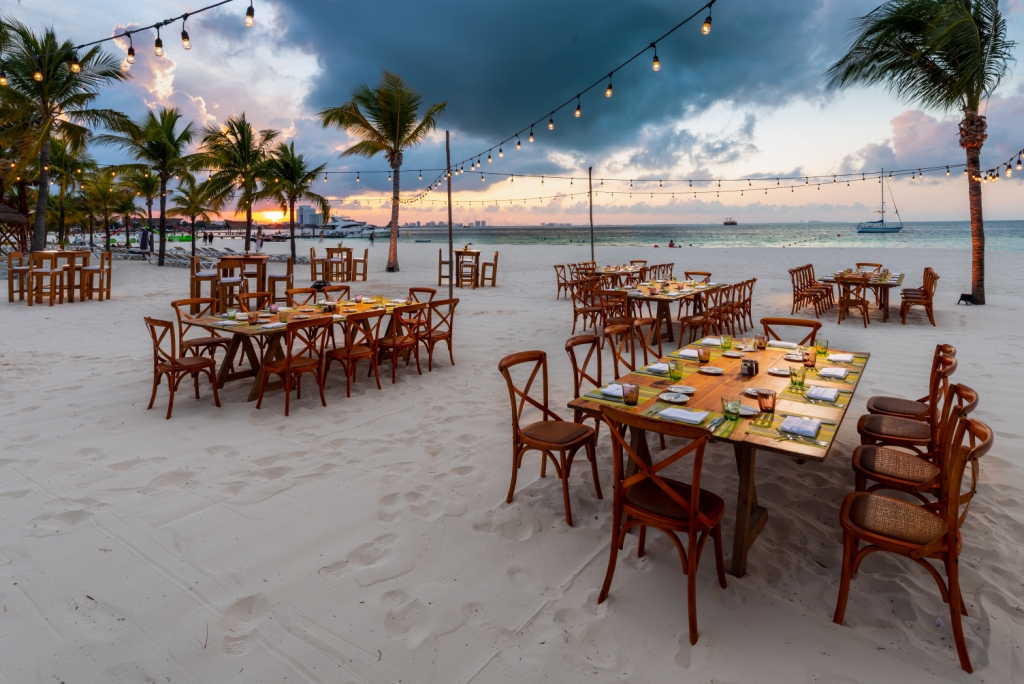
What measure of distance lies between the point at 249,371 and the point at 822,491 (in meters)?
5.01

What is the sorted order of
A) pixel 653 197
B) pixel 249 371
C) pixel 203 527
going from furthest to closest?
pixel 653 197, pixel 249 371, pixel 203 527

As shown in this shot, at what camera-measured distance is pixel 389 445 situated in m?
3.64

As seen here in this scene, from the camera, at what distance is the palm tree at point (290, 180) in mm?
18578

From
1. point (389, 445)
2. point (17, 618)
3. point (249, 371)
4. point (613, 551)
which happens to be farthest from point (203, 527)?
point (249, 371)

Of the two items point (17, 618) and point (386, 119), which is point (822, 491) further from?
point (386, 119)

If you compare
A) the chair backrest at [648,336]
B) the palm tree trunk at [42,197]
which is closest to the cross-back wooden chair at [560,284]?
the chair backrest at [648,336]

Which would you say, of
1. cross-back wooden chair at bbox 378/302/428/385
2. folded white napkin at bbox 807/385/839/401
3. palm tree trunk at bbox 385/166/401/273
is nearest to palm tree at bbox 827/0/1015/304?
folded white napkin at bbox 807/385/839/401

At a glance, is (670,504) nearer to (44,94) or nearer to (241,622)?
(241,622)

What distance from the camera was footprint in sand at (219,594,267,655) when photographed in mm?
1866

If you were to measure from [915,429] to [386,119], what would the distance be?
1643 cm

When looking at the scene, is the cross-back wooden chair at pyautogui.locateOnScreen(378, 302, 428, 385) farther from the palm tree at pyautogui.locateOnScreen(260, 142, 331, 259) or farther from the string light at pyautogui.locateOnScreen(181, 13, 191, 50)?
the palm tree at pyautogui.locateOnScreen(260, 142, 331, 259)

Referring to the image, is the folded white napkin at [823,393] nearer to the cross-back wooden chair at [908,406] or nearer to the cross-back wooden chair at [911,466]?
the cross-back wooden chair at [911,466]

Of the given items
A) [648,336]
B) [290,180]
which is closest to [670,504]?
[648,336]

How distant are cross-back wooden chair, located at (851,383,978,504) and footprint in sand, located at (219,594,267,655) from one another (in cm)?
278
